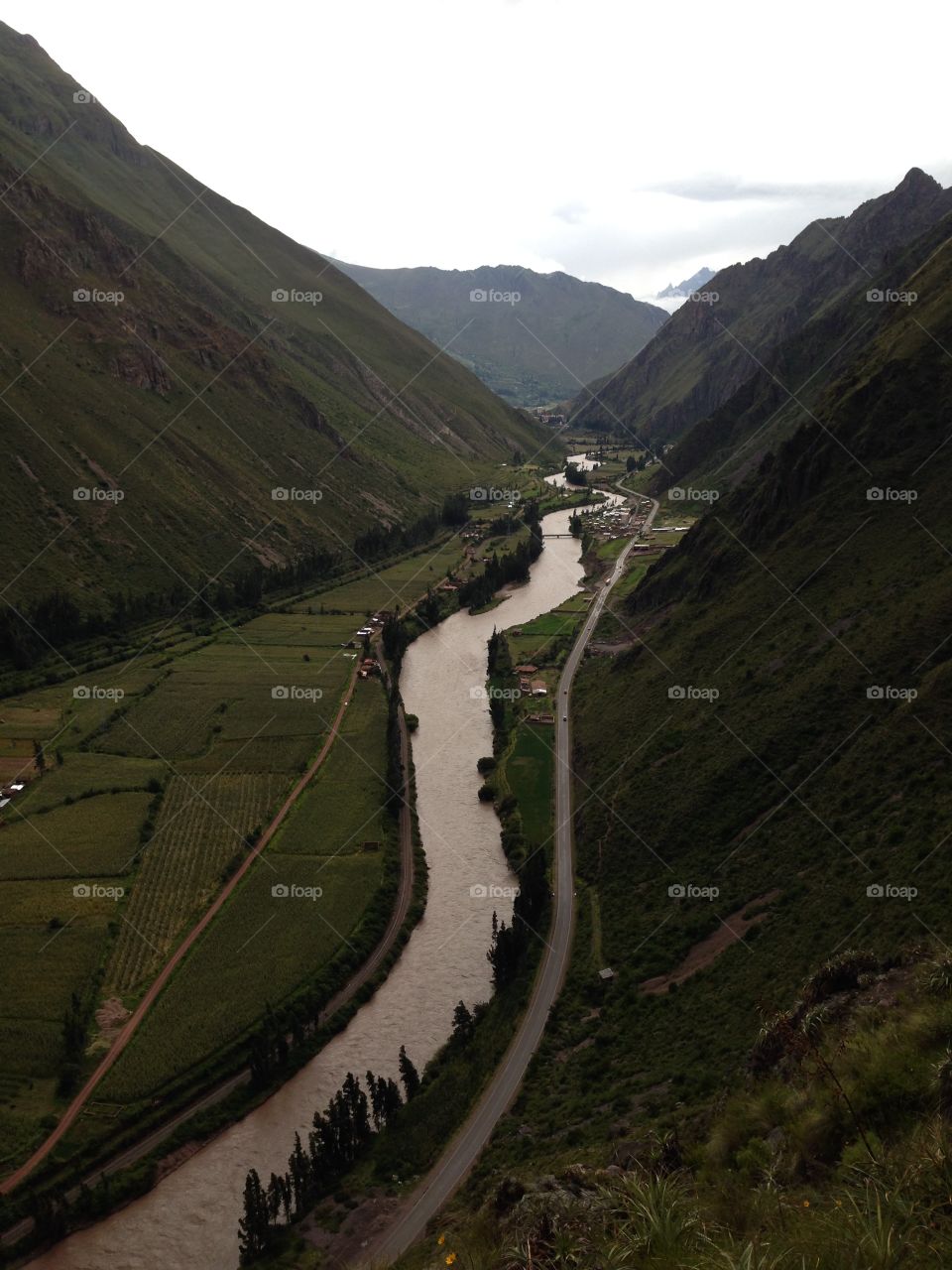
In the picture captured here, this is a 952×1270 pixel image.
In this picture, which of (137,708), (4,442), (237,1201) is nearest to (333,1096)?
(237,1201)

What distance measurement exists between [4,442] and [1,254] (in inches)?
2013

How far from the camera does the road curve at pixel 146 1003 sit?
4056 centimetres

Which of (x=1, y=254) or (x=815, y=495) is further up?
(x=1, y=254)

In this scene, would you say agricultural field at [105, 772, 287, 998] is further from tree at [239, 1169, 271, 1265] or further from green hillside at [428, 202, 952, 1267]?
green hillside at [428, 202, 952, 1267]

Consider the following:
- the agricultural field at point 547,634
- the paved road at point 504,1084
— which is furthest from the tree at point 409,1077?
the agricultural field at point 547,634

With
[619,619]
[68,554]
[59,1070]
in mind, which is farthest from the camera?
[68,554]

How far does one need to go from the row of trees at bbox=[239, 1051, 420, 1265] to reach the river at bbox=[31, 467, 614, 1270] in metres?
1.74

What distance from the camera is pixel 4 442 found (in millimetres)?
129000

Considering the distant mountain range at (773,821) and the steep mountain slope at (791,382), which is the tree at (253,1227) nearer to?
the distant mountain range at (773,821)

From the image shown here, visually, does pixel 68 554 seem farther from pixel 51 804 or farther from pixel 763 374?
pixel 763 374

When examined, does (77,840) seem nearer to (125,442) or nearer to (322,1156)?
(322,1156)

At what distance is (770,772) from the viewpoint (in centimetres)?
5803

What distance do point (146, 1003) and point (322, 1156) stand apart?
15.4 m

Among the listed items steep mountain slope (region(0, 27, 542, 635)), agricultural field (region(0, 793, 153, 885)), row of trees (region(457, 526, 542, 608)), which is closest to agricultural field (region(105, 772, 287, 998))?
agricultural field (region(0, 793, 153, 885))
